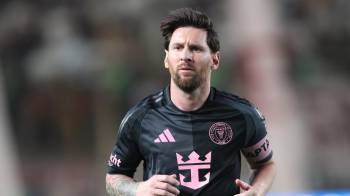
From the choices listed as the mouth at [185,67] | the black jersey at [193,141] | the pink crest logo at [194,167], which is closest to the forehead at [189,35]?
the mouth at [185,67]

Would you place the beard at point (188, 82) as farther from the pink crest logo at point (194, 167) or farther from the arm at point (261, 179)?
the arm at point (261, 179)

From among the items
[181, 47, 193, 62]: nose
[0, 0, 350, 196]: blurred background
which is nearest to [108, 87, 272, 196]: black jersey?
[181, 47, 193, 62]: nose

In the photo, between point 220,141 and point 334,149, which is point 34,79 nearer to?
point 334,149

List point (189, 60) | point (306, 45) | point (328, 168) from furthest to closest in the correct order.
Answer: point (306, 45) → point (328, 168) → point (189, 60)

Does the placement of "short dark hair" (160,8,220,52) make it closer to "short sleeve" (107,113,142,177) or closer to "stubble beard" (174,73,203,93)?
"stubble beard" (174,73,203,93)

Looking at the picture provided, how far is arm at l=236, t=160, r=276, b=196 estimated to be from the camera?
220 inches

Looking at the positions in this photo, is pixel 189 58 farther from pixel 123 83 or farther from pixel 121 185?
pixel 123 83

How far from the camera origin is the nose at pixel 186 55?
548 centimetres

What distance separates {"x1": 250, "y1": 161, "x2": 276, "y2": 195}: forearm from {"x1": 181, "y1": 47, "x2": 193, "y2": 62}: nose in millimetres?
798

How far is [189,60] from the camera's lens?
18.0 ft

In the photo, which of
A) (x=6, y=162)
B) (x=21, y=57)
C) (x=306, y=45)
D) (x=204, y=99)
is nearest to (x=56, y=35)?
(x=21, y=57)

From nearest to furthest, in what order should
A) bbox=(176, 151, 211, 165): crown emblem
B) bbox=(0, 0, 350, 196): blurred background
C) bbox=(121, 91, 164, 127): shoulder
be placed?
bbox=(176, 151, 211, 165): crown emblem, bbox=(121, 91, 164, 127): shoulder, bbox=(0, 0, 350, 196): blurred background

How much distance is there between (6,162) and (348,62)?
454 centimetres

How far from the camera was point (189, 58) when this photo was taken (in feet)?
18.0
